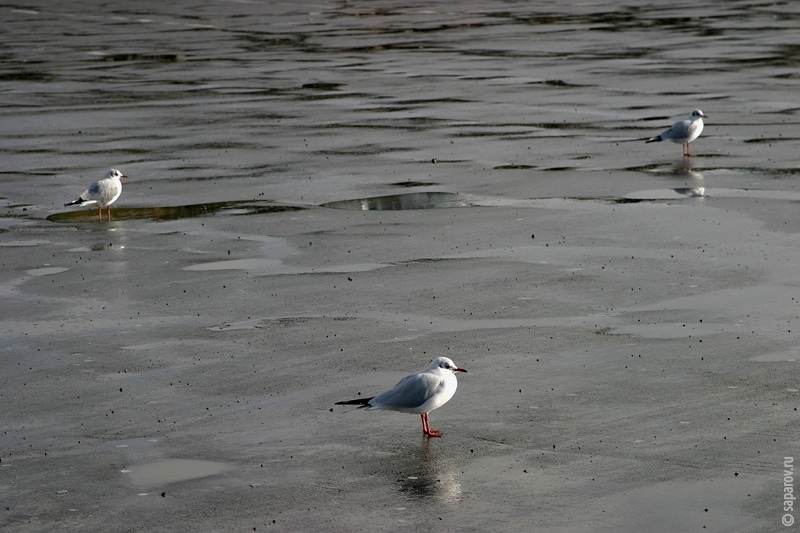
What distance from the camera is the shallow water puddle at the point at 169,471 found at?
7.64 metres

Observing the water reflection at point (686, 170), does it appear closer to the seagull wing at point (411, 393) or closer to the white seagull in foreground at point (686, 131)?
the white seagull in foreground at point (686, 131)

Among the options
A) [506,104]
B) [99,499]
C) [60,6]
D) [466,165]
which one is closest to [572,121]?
[506,104]

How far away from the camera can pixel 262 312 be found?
11.2 meters

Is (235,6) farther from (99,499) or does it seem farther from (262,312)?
(99,499)

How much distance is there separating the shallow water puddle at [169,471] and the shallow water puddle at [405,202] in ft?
25.1

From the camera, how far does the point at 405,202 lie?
1562cm

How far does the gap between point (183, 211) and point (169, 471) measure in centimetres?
808

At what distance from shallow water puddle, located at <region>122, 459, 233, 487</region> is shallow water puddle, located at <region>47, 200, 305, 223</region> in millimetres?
7604

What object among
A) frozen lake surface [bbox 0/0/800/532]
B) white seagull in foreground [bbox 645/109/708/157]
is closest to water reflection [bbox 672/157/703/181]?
frozen lake surface [bbox 0/0/800/532]

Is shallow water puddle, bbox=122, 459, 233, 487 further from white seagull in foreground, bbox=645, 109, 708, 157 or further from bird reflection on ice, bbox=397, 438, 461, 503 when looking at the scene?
white seagull in foreground, bbox=645, 109, 708, 157

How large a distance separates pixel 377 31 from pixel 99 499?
3432 centimetres

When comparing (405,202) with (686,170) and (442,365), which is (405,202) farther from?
(442,365)

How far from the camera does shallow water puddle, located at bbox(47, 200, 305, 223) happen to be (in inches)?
606

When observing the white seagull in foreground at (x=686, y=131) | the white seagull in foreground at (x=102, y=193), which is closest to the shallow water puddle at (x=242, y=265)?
the white seagull in foreground at (x=102, y=193)
